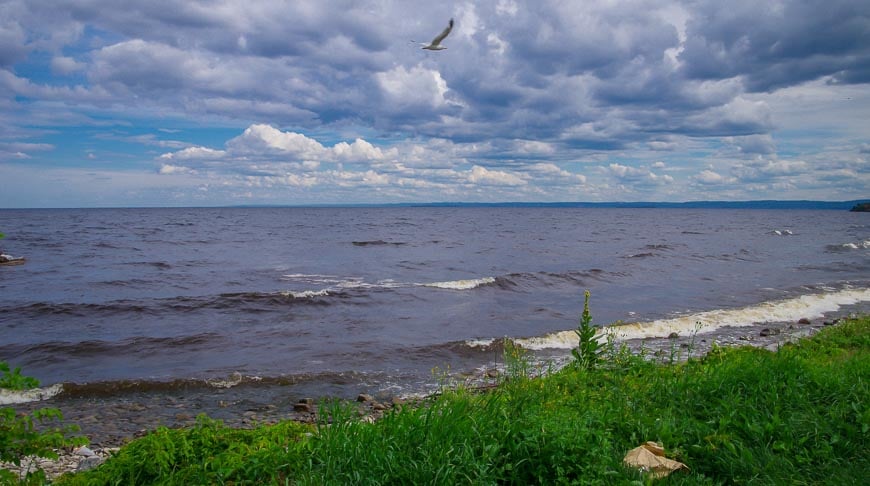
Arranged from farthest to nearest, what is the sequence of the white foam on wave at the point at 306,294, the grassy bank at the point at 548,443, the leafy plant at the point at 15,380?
the white foam on wave at the point at 306,294 < the grassy bank at the point at 548,443 < the leafy plant at the point at 15,380

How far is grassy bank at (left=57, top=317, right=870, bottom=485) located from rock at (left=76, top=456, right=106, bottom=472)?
128 cm

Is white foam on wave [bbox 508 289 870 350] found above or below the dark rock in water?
below

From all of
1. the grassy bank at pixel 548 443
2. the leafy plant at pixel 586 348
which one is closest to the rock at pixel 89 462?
the grassy bank at pixel 548 443

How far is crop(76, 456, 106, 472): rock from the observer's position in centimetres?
600

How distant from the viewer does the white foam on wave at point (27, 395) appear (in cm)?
967

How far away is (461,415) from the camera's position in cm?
486

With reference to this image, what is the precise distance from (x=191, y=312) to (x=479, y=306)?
31.6 feet

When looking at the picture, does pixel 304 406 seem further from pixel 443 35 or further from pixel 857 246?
pixel 857 246

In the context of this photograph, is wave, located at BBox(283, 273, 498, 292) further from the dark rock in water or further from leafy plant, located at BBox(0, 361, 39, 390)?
leafy plant, located at BBox(0, 361, 39, 390)

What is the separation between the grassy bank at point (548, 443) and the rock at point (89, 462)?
50.3 inches

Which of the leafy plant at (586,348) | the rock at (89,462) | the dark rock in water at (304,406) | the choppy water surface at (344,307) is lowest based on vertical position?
the choppy water surface at (344,307)

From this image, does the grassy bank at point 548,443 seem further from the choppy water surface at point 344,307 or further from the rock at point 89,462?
the choppy water surface at point 344,307

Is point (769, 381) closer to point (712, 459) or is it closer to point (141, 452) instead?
point (712, 459)

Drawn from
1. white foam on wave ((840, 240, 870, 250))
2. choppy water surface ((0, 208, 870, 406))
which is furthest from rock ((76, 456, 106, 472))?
white foam on wave ((840, 240, 870, 250))
